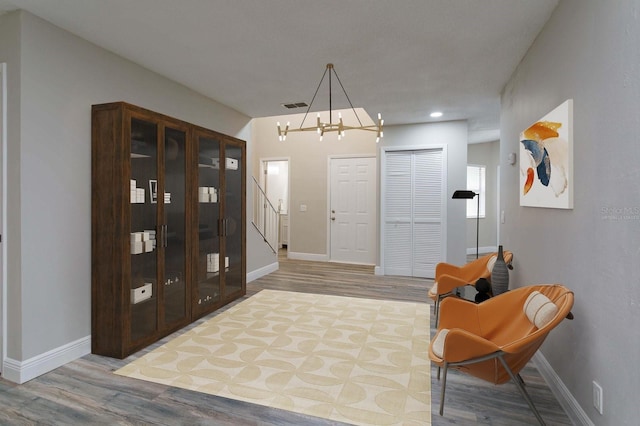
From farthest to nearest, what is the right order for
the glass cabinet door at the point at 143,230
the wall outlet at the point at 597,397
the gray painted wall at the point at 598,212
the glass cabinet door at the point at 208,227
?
the glass cabinet door at the point at 208,227 < the glass cabinet door at the point at 143,230 < the wall outlet at the point at 597,397 < the gray painted wall at the point at 598,212

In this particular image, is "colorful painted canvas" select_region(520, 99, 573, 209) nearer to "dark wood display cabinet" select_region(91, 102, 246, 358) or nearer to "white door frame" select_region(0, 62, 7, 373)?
"dark wood display cabinet" select_region(91, 102, 246, 358)

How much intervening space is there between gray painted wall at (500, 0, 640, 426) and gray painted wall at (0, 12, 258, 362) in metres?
3.58

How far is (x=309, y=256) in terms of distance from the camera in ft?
24.5

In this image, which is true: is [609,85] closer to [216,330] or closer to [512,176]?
[512,176]

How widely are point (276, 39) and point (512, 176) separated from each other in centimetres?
268

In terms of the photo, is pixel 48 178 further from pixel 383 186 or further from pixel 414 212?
pixel 414 212

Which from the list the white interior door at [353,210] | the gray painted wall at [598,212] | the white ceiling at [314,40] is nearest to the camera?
the gray painted wall at [598,212]

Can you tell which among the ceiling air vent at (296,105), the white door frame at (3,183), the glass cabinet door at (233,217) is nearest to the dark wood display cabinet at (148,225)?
the glass cabinet door at (233,217)

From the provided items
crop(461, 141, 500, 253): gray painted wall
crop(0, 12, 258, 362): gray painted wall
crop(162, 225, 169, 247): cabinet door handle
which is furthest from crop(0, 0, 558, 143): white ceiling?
crop(461, 141, 500, 253): gray painted wall

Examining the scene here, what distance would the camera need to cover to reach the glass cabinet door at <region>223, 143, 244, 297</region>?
4.28 m

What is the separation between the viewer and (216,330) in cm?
340

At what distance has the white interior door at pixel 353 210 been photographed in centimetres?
697

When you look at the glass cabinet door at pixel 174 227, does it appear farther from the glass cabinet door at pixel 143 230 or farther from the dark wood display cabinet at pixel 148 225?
the glass cabinet door at pixel 143 230

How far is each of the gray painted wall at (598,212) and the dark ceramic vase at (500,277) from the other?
48cm
